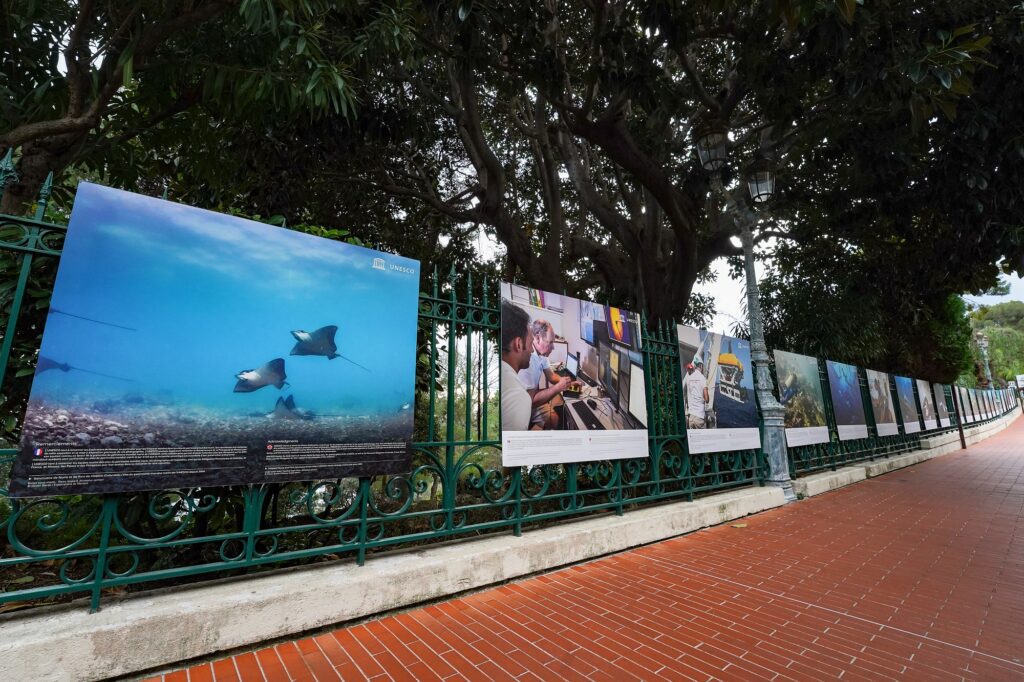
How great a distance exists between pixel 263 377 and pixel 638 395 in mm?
3889

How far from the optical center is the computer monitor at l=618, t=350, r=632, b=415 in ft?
16.5

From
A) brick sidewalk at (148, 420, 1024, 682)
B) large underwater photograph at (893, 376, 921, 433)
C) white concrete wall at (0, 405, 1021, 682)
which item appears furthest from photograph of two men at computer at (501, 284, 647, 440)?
large underwater photograph at (893, 376, 921, 433)

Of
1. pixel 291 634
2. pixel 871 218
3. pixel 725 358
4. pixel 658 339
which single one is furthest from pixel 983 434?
pixel 291 634

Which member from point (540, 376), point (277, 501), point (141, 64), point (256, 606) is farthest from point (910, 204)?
point (141, 64)

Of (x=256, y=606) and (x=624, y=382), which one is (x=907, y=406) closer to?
(x=624, y=382)

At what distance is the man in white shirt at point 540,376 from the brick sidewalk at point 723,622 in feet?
4.46

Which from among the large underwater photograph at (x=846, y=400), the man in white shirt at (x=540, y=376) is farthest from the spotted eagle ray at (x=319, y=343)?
the large underwater photograph at (x=846, y=400)

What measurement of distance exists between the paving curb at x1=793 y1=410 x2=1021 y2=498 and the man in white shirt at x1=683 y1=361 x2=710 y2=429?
110 inches

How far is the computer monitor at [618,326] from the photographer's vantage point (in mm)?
5160

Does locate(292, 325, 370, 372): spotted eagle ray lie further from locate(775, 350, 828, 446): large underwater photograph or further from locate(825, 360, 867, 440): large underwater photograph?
locate(825, 360, 867, 440): large underwater photograph

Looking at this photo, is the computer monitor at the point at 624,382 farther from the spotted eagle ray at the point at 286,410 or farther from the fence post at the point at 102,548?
the fence post at the point at 102,548

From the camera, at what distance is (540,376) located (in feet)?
14.3

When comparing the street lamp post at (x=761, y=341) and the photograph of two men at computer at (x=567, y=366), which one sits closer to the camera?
the photograph of two men at computer at (x=567, y=366)

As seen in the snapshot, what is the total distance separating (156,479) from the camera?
8.32 ft
